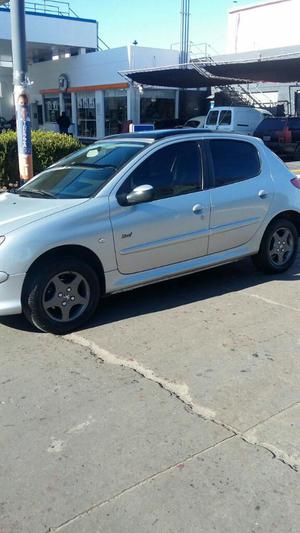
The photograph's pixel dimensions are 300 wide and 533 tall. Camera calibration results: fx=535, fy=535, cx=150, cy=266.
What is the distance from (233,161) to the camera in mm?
5875

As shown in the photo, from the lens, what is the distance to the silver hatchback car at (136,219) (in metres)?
4.49

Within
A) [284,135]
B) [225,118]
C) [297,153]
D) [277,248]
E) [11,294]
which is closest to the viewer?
[11,294]

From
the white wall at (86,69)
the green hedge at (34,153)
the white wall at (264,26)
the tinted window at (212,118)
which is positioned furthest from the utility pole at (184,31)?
the green hedge at (34,153)

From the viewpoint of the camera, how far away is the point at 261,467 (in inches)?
114

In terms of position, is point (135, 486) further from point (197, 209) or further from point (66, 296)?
point (197, 209)

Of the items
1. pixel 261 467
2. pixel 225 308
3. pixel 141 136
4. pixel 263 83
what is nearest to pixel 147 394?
pixel 261 467

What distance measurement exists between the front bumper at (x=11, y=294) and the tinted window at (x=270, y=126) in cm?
1896

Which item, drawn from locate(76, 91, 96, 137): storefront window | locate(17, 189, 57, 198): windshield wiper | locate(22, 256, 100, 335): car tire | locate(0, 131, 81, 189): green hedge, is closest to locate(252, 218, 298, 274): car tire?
locate(22, 256, 100, 335): car tire

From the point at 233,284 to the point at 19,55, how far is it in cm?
526

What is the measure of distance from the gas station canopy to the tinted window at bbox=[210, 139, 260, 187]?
652 inches

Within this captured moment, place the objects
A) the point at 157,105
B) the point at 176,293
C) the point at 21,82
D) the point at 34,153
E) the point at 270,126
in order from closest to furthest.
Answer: the point at 176,293 < the point at 21,82 < the point at 34,153 < the point at 270,126 < the point at 157,105

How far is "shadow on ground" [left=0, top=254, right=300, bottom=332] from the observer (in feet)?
16.6

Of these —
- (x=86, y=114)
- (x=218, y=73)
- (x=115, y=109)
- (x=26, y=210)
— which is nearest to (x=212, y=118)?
(x=218, y=73)

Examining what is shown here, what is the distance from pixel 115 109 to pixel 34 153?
772 inches
